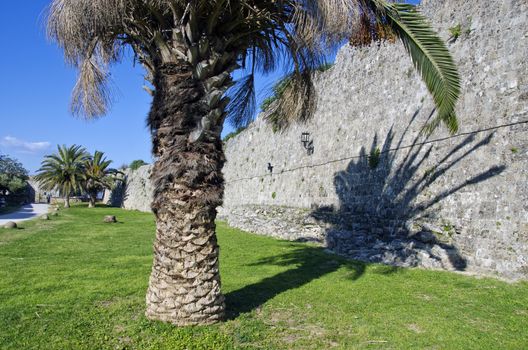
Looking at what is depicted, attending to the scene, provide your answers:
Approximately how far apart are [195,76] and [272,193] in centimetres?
1541

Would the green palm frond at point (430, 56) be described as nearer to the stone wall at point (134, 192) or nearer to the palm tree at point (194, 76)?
the palm tree at point (194, 76)

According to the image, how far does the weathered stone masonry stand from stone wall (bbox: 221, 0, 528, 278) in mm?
25

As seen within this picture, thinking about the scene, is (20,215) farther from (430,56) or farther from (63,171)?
(430,56)

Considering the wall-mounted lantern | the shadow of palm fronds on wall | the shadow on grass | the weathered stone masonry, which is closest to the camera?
the shadow on grass

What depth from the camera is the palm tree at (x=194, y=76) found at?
4.64m

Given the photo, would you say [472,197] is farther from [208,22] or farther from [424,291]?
[208,22]

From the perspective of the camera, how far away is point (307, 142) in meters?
16.9

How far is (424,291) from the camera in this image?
620cm

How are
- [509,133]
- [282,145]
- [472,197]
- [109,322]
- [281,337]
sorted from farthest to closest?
[282,145], [472,197], [509,133], [109,322], [281,337]

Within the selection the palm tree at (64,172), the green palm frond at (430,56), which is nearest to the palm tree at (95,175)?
the palm tree at (64,172)

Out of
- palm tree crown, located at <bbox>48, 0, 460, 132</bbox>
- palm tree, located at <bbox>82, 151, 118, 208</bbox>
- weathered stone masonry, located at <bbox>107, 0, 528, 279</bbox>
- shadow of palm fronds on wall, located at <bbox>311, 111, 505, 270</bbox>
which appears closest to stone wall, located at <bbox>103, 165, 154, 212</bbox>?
palm tree, located at <bbox>82, 151, 118, 208</bbox>

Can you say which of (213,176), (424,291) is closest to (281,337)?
(213,176)

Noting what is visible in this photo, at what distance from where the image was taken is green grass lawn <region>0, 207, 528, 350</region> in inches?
169

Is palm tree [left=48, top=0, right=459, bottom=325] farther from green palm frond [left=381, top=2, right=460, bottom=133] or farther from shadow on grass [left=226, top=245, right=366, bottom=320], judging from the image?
shadow on grass [left=226, top=245, right=366, bottom=320]
